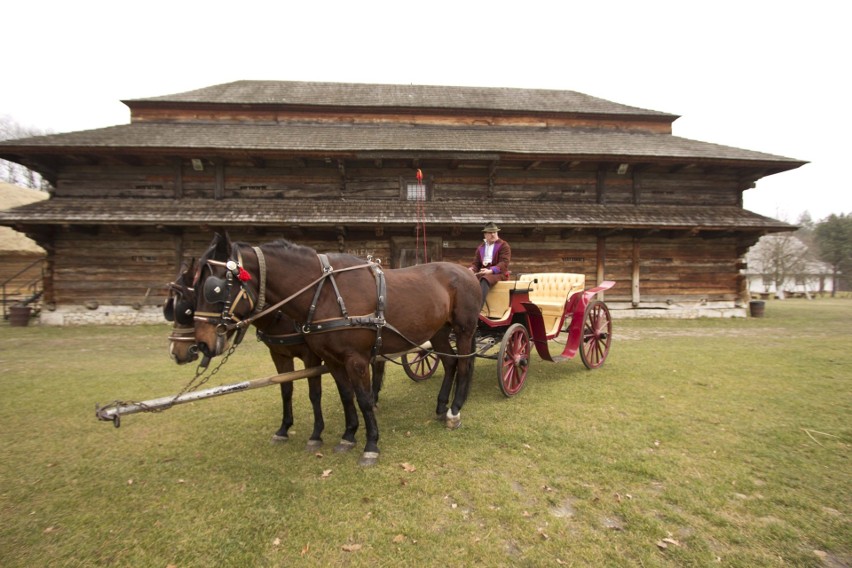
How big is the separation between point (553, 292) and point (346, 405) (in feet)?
13.7

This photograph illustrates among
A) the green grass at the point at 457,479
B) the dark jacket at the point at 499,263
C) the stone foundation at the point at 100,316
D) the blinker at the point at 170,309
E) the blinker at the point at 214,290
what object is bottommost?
the green grass at the point at 457,479

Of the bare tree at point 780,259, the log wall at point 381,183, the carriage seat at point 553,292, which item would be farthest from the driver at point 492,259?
the bare tree at point 780,259

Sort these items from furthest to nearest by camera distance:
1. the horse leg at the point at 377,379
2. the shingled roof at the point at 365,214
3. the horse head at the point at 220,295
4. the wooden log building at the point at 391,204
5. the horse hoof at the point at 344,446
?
the wooden log building at the point at 391,204 → the shingled roof at the point at 365,214 → the horse leg at the point at 377,379 → the horse hoof at the point at 344,446 → the horse head at the point at 220,295

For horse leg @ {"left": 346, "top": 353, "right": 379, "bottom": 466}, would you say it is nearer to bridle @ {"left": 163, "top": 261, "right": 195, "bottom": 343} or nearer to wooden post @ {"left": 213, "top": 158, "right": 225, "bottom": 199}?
bridle @ {"left": 163, "top": 261, "right": 195, "bottom": 343}

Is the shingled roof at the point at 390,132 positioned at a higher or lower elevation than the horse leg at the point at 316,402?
higher

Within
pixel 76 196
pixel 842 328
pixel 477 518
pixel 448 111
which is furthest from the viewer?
pixel 448 111

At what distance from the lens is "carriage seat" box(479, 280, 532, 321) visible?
A: 17.4 feet

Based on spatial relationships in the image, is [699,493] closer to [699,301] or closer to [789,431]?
[789,431]

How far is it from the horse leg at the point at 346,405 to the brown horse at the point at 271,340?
281 millimetres

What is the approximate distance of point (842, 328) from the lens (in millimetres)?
10906

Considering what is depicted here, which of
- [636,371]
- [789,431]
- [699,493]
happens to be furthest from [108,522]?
[636,371]

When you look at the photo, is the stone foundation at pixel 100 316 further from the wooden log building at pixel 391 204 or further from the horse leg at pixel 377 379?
the horse leg at pixel 377 379

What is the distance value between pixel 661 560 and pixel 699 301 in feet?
46.4

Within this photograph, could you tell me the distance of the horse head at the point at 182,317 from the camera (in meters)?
2.80
